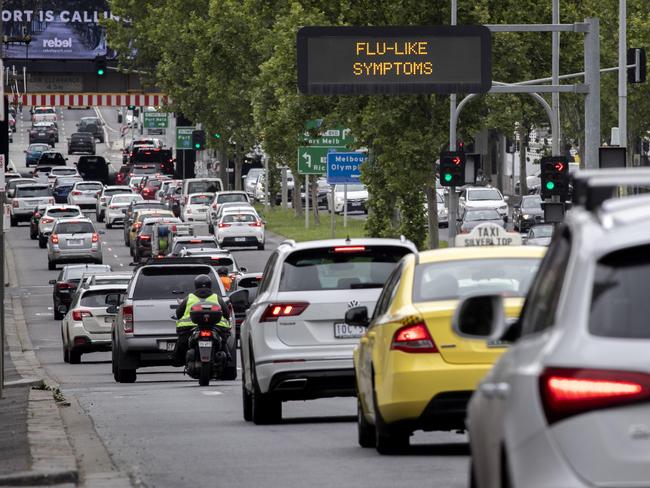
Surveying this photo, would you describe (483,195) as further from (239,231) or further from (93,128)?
(93,128)

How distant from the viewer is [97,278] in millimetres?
37250

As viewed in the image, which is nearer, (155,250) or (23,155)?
(155,250)

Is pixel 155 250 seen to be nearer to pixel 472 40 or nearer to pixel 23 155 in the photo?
pixel 472 40

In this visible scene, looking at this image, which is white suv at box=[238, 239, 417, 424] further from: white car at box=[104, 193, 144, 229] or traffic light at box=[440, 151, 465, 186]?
white car at box=[104, 193, 144, 229]

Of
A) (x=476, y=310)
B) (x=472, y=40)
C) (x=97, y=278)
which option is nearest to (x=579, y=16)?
(x=472, y=40)

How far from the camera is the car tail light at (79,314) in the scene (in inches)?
1319

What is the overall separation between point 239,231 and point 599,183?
6441 cm

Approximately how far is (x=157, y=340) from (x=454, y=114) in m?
26.2

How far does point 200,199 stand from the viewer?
82.2 metres

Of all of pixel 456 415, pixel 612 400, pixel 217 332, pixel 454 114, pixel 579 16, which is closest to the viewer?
pixel 612 400

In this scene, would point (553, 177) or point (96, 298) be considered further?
point (553, 177)

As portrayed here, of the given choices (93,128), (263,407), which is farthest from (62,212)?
(93,128)

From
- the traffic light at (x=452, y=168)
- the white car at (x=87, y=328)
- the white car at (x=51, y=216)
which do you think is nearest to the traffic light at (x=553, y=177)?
the traffic light at (x=452, y=168)

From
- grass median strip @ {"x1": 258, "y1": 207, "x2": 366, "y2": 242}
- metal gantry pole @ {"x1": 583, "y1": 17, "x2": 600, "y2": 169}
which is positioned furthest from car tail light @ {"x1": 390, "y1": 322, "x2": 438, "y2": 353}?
grass median strip @ {"x1": 258, "y1": 207, "x2": 366, "y2": 242}
